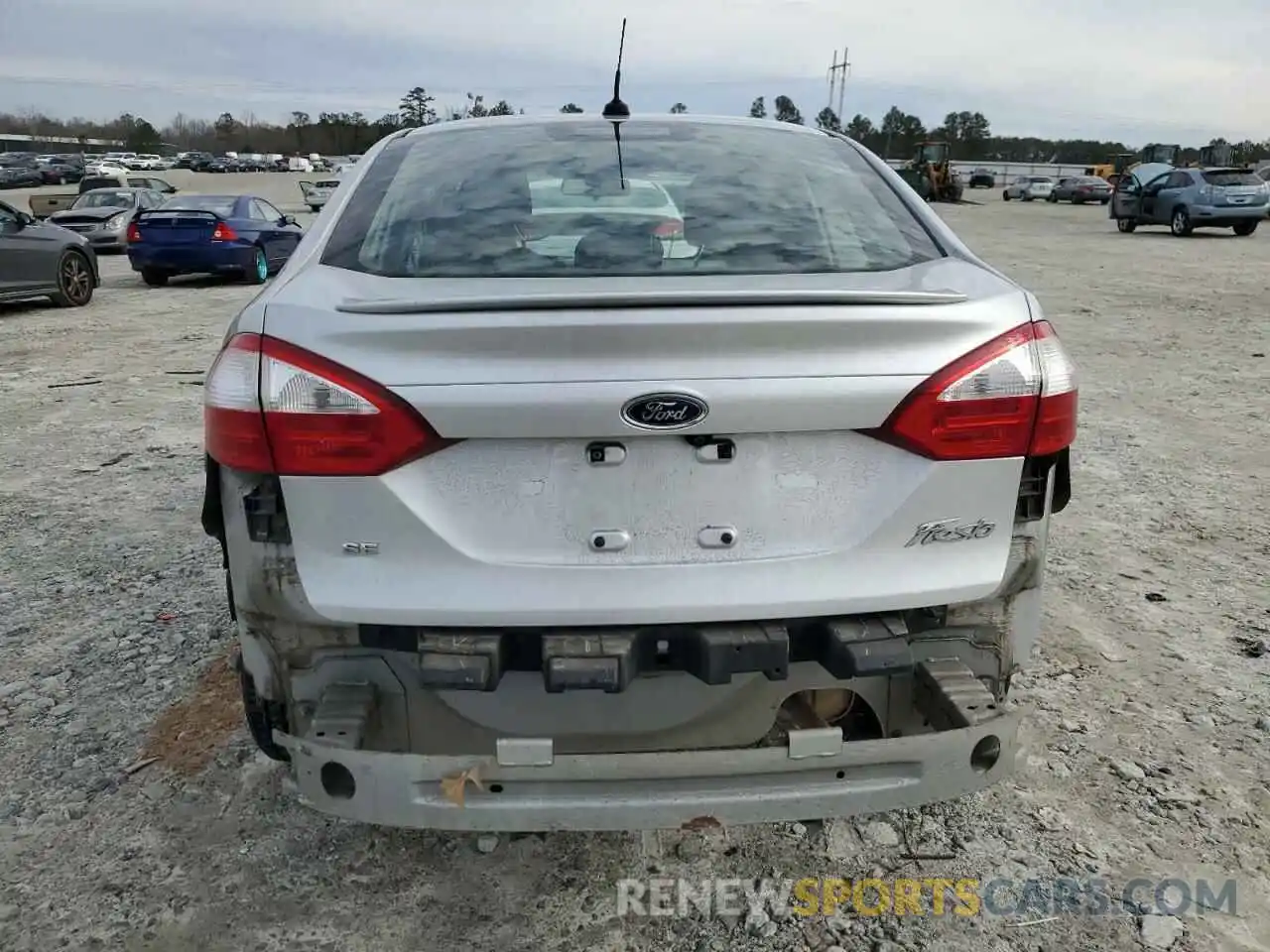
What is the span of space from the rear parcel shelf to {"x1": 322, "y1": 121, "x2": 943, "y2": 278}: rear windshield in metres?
0.81

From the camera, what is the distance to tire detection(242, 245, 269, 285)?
16359 millimetres

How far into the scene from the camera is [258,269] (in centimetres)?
1655

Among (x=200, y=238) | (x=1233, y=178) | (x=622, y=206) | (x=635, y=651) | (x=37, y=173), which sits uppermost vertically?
(x=622, y=206)

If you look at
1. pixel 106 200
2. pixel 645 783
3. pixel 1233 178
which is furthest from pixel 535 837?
pixel 1233 178

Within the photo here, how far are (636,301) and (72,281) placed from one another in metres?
14.2

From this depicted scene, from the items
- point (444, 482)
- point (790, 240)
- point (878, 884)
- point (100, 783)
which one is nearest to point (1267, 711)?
point (878, 884)

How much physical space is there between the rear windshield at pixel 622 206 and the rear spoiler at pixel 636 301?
28cm

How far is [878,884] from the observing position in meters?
2.63

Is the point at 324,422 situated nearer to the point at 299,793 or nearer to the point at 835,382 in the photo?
the point at 299,793

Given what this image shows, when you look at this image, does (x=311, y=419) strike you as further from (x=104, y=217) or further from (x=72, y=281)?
(x=104, y=217)

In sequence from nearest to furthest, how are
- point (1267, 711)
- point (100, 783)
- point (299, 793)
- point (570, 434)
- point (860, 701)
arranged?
point (570, 434) < point (299, 793) < point (860, 701) < point (100, 783) < point (1267, 711)

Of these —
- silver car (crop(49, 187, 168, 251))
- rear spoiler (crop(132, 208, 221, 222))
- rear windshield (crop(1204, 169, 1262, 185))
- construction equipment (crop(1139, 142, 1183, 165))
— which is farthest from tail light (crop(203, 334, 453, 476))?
construction equipment (crop(1139, 142, 1183, 165))

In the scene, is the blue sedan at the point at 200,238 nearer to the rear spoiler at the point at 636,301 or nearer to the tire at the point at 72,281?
the tire at the point at 72,281

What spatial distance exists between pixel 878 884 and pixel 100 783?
221 cm
